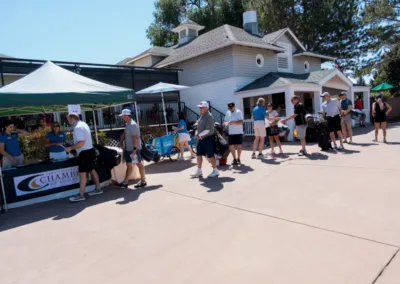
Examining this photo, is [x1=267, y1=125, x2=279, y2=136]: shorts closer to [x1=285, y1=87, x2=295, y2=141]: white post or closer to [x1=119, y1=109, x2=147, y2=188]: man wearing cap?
[x1=119, y1=109, x2=147, y2=188]: man wearing cap

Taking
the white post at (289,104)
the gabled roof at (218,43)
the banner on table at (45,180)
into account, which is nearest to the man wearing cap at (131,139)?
the banner on table at (45,180)

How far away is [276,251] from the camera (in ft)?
10.5

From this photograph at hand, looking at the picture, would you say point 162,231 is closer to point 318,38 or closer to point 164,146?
point 164,146

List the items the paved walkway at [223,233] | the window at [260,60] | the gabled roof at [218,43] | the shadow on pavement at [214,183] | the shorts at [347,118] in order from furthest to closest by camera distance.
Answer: the window at [260,60], the gabled roof at [218,43], the shorts at [347,118], the shadow on pavement at [214,183], the paved walkway at [223,233]

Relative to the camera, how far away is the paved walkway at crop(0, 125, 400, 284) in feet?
9.52

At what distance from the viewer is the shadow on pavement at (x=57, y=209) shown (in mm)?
4906

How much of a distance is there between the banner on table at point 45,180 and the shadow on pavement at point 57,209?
1.08 ft

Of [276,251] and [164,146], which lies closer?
[276,251]

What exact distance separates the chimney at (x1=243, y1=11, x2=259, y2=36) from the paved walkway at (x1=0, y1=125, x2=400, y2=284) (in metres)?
15.0

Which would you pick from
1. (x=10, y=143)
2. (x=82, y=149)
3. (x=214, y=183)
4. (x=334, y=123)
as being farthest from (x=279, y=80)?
(x=10, y=143)

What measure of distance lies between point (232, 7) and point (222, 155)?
2676 cm

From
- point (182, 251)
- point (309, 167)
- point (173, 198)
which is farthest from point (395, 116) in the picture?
point (182, 251)

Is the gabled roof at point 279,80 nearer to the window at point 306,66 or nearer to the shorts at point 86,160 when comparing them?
the window at point 306,66

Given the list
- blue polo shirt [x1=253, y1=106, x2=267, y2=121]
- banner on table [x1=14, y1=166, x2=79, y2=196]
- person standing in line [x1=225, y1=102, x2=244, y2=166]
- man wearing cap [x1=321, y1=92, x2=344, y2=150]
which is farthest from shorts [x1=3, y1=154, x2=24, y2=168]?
man wearing cap [x1=321, y1=92, x2=344, y2=150]
